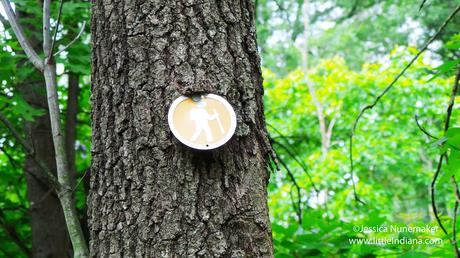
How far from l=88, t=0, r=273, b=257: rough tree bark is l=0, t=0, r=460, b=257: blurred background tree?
1.40 ft

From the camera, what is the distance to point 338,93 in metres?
8.82

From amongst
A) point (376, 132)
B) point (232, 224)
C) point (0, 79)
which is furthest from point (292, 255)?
point (376, 132)

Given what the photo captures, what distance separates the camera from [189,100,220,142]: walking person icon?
43.8 inches

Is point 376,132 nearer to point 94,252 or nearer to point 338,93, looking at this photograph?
point 338,93

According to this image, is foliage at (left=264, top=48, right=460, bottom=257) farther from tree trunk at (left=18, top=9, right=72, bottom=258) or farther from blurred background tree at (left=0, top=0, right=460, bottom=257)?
tree trunk at (left=18, top=9, right=72, bottom=258)

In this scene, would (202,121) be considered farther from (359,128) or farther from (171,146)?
(359,128)

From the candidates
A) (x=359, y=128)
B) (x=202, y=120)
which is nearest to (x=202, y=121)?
(x=202, y=120)

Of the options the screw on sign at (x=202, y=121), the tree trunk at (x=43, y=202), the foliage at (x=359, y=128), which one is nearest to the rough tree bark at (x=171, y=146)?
the screw on sign at (x=202, y=121)

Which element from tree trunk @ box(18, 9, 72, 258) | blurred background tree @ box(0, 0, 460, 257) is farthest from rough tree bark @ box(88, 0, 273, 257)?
tree trunk @ box(18, 9, 72, 258)

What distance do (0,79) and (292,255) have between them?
4.75 feet

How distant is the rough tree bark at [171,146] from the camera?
1100 mm

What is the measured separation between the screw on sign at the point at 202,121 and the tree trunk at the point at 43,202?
1738 mm

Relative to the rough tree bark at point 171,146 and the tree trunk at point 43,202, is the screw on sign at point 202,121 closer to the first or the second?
the rough tree bark at point 171,146

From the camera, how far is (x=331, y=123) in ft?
31.1
